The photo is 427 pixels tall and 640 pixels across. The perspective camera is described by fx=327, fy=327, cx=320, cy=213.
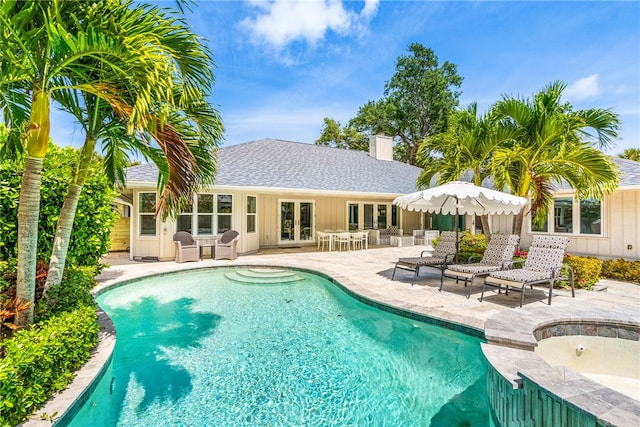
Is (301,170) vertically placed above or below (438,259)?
above

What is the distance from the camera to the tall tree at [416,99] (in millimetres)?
34719

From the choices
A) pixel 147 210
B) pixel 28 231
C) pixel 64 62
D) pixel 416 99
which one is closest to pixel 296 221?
pixel 147 210

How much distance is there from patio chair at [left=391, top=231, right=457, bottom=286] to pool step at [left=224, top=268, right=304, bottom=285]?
327 cm

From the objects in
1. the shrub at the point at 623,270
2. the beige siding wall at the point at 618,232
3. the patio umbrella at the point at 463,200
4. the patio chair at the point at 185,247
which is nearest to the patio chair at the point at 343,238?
the patio umbrella at the point at 463,200

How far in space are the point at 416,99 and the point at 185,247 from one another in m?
Result: 31.3

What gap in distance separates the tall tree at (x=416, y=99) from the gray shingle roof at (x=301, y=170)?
49.7 feet

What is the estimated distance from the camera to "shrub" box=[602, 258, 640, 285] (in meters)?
9.33

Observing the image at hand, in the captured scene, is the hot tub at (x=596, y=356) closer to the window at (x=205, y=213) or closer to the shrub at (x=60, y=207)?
the shrub at (x=60, y=207)

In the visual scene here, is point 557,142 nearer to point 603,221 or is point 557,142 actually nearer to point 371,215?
point 603,221

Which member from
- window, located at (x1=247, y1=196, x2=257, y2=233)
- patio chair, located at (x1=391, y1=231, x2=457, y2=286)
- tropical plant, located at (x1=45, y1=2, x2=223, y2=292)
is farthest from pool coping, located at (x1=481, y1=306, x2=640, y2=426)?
window, located at (x1=247, y1=196, x2=257, y2=233)

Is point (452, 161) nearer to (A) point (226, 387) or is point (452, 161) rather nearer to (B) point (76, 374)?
(A) point (226, 387)

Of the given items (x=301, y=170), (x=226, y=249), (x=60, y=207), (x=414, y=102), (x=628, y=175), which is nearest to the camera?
(x=60, y=207)

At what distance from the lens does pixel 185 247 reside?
12117 mm

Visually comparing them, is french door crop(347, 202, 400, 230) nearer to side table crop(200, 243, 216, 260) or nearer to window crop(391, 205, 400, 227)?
window crop(391, 205, 400, 227)
